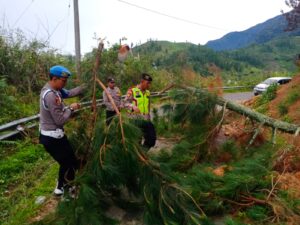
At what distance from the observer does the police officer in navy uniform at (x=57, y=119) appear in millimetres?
5168

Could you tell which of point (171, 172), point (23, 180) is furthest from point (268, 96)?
point (171, 172)

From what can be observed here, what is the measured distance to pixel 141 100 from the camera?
701 centimetres

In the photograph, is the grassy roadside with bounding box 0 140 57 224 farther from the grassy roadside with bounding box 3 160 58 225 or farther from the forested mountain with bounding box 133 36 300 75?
the forested mountain with bounding box 133 36 300 75

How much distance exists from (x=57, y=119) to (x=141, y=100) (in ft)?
6.98

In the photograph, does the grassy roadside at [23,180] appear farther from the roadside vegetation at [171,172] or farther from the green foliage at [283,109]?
the green foliage at [283,109]

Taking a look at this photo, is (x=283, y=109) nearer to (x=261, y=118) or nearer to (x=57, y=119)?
(x=261, y=118)

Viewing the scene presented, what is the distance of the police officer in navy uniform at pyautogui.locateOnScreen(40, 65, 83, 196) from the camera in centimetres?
517

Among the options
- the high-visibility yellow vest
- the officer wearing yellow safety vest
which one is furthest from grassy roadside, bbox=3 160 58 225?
the high-visibility yellow vest

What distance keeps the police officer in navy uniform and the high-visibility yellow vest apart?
1.70 meters

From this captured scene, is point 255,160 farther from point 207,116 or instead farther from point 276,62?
point 276,62

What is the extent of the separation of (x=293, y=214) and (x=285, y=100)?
6.41 metres

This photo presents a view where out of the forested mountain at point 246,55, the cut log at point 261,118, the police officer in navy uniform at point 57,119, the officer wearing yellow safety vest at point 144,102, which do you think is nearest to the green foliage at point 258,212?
the officer wearing yellow safety vest at point 144,102

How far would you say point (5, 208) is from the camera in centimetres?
563

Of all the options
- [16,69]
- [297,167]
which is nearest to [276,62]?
[16,69]
